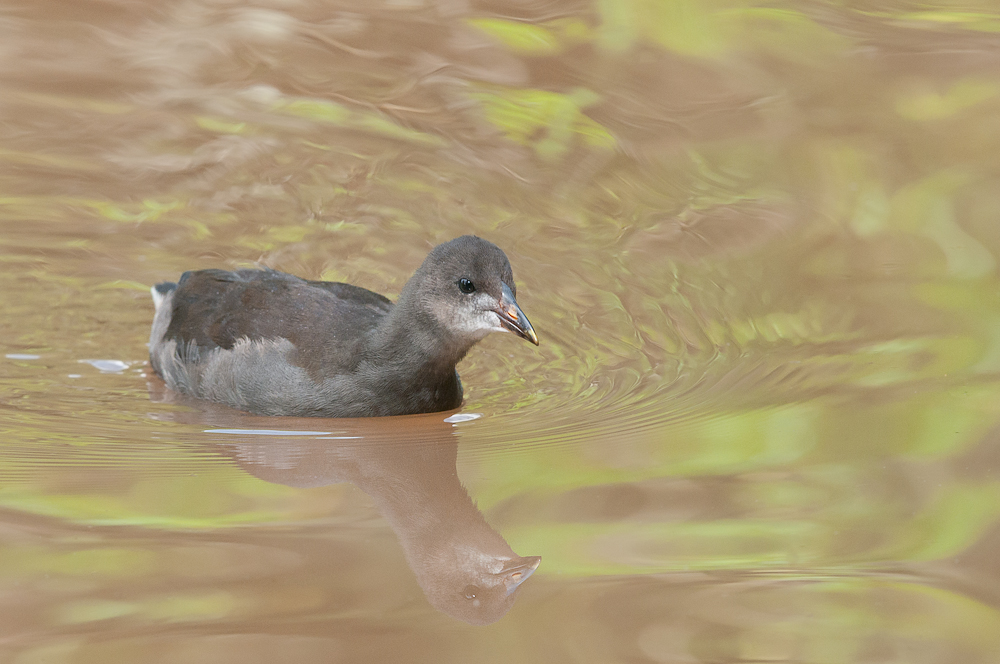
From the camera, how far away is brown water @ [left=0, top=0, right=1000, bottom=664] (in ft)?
12.6

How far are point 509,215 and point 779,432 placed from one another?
9.93 ft

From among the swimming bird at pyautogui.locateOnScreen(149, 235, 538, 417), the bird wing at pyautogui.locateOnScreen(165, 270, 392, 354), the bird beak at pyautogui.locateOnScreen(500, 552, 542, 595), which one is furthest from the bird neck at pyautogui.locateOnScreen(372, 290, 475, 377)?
the bird beak at pyautogui.locateOnScreen(500, 552, 542, 595)

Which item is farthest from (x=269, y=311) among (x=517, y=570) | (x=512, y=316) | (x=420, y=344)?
(x=517, y=570)

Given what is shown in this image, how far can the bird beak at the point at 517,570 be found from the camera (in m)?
3.96

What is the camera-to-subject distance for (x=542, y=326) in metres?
6.70

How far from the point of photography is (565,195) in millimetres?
7789

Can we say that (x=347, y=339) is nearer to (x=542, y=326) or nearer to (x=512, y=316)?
(x=512, y=316)

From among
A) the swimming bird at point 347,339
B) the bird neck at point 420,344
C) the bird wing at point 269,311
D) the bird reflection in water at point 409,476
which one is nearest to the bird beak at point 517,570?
the bird reflection in water at point 409,476

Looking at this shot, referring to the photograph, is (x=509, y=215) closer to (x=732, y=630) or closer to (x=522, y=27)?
(x=522, y=27)

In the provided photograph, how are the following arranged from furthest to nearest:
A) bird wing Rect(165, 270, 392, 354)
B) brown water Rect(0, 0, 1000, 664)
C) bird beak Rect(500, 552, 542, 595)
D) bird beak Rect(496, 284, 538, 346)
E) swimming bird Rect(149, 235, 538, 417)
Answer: bird wing Rect(165, 270, 392, 354), swimming bird Rect(149, 235, 538, 417), bird beak Rect(496, 284, 538, 346), bird beak Rect(500, 552, 542, 595), brown water Rect(0, 0, 1000, 664)

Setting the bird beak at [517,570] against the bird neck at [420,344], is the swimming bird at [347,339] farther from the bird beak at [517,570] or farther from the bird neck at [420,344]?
the bird beak at [517,570]

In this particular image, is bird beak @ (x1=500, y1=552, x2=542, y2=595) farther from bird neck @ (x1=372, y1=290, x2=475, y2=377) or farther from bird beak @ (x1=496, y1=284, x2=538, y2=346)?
bird neck @ (x1=372, y1=290, x2=475, y2=377)

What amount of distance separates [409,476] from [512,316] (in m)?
0.92

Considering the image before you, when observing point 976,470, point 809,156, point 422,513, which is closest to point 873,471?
point 976,470
